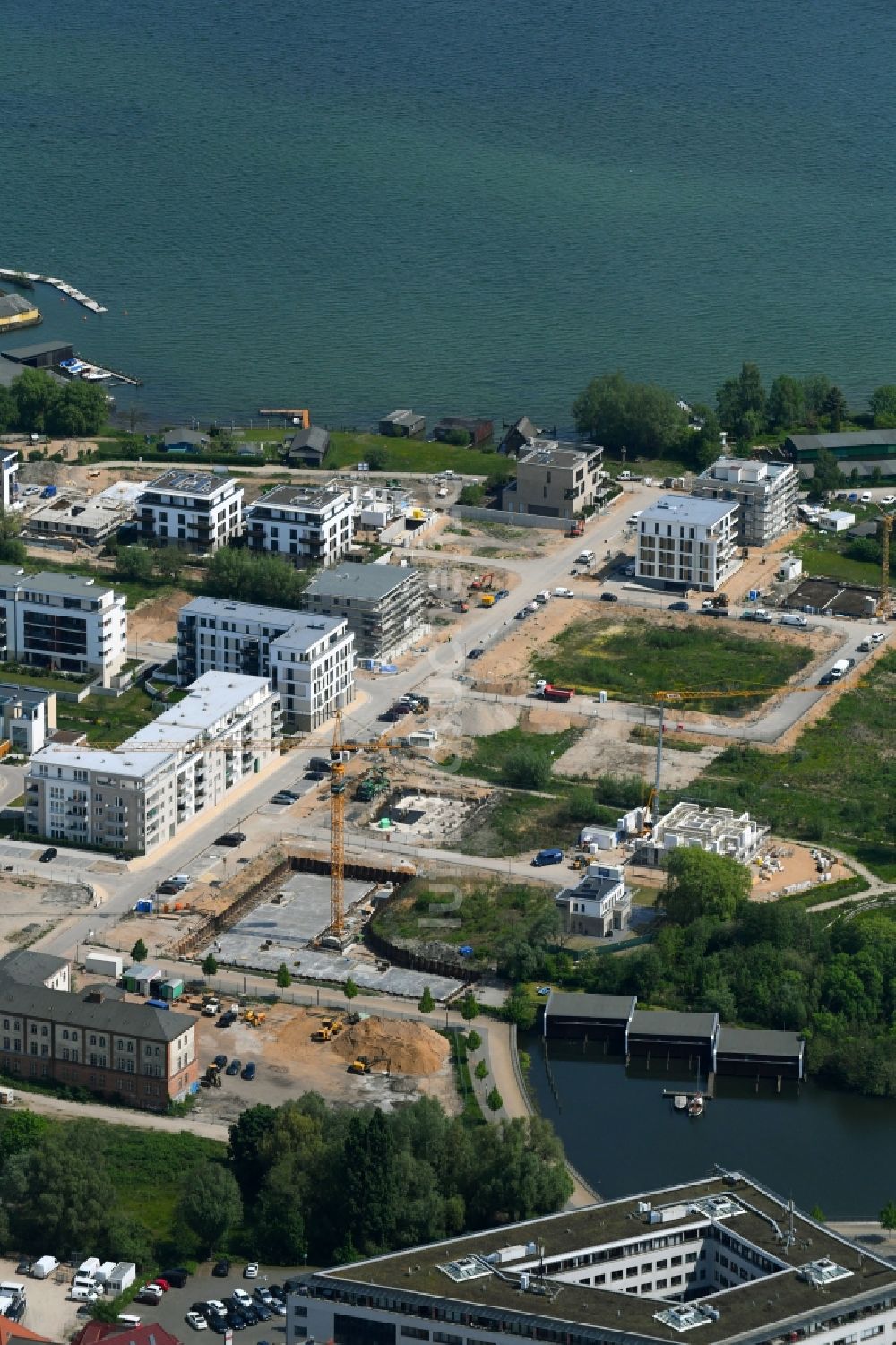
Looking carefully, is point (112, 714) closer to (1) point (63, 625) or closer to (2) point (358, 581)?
(1) point (63, 625)

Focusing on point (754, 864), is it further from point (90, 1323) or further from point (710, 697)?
point (90, 1323)

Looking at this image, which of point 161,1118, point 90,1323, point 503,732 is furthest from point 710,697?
point 90,1323

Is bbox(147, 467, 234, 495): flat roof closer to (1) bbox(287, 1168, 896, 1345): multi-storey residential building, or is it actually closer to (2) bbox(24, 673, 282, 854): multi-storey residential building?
(2) bbox(24, 673, 282, 854): multi-storey residential building

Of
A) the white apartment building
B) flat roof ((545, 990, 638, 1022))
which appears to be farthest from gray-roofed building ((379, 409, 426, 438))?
flat roof ((545, 990, 638, 1022))

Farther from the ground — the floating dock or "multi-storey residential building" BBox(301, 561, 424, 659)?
the floating dock

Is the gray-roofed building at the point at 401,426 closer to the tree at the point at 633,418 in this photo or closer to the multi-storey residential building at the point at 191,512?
the tree at the point at 633,418

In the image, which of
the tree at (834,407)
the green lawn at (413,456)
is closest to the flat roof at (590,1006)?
the green lawn at (413,456)
